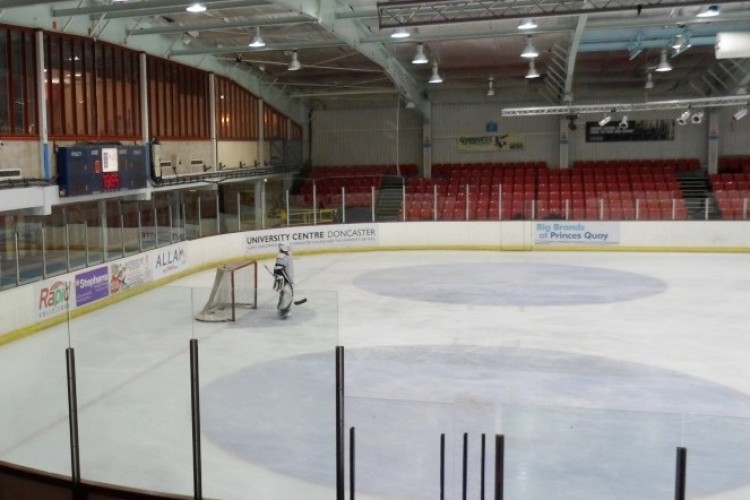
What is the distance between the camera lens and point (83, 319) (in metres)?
6.87

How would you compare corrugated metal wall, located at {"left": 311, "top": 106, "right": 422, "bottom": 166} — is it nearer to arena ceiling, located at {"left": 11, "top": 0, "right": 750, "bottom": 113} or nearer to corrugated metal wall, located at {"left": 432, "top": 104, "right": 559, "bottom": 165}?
arena ceiling, located at {"left": 11, "top": 0, "right": 750, "bottom": 113}

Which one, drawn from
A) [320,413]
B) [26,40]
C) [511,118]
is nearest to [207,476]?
[320,413]

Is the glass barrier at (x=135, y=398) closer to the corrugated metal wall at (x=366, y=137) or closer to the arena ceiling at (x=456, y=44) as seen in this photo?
the arena ceiling at (x=456, y=44)

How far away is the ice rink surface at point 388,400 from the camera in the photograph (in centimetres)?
454

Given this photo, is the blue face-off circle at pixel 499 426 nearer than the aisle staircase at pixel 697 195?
Yes

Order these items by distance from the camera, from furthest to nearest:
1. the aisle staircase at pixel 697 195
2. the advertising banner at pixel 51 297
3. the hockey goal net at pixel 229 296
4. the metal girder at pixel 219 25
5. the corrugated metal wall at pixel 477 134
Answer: the corrugated metal wall at pixel 477 134, the aisle staircase at pixel 697 195, the metal girder at pixel 219 25, the advertising banner at pixel 51 297, the hockey goal net at pixel 229 296

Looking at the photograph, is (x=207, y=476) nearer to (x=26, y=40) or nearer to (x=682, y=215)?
(x=26, y=40)

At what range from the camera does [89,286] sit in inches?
545

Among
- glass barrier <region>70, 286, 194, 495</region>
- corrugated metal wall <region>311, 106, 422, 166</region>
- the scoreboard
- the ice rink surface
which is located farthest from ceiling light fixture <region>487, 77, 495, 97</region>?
Result: glass barrier <region>70, 286, 194, 495</region>

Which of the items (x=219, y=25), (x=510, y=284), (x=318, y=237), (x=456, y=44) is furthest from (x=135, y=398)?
(x=456, y=44)

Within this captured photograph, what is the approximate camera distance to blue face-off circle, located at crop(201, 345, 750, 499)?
439 cm

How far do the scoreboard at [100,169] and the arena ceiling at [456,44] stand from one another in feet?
9.50

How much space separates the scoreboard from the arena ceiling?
9.50ft

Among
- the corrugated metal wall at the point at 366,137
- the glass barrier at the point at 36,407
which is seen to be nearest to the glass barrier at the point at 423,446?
the glass barrier at the point at 36,407
